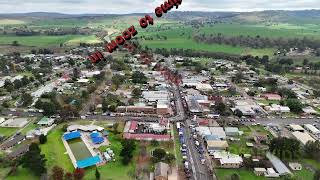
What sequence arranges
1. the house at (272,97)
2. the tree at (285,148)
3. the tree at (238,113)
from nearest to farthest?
1. the tree at (285,148)
2. the tree at (238,113)
3. the house at (272,97)

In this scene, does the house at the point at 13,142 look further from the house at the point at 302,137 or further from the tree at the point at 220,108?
the house at the point at 302,137

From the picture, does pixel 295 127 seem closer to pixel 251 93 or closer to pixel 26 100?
pixel 251 93

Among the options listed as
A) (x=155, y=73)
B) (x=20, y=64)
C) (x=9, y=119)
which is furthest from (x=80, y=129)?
(x=20, y=64)

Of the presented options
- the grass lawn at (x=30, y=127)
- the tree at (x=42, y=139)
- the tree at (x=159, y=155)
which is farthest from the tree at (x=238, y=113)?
the grass lawn at (x=30, y=127)

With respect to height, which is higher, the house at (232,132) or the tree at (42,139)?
the tree at (42,139)

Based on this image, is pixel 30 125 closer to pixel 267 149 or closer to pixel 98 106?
pixel 98 106
